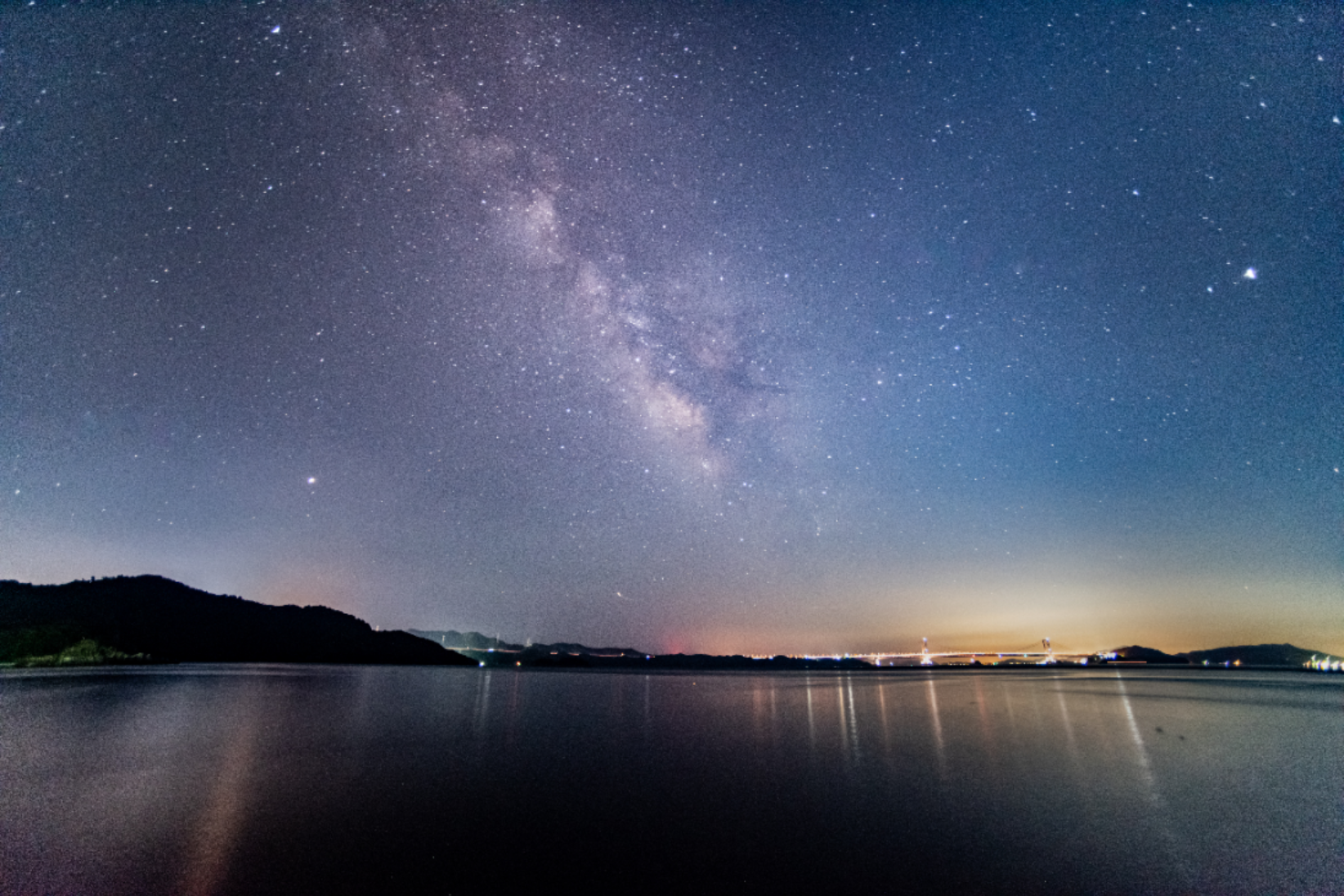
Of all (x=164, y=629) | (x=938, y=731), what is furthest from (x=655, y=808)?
(x=164, y=629)

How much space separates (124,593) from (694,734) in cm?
14812

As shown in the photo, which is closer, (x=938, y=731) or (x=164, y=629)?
(x=938, y=731)

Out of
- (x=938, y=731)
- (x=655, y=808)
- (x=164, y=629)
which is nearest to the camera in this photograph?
(x=655, y=808)

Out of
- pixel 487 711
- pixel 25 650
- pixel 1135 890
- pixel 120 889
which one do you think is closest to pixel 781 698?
pixel 487 711

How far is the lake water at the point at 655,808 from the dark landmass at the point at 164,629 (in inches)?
3391

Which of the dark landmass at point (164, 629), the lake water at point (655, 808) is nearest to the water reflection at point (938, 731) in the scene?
the lake water at point (655, 808)

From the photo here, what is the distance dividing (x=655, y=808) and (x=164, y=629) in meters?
142

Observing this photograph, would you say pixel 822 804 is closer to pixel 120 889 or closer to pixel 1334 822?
pixel 1334 822

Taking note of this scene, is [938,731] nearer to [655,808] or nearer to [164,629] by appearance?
[655,808]

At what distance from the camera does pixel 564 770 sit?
517 inches

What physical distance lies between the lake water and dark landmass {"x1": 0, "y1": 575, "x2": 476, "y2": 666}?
86126 mm

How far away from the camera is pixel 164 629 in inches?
4414

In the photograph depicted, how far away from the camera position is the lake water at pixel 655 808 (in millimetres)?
7062

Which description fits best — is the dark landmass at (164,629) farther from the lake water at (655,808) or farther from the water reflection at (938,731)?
the water reflection at (938,731)
